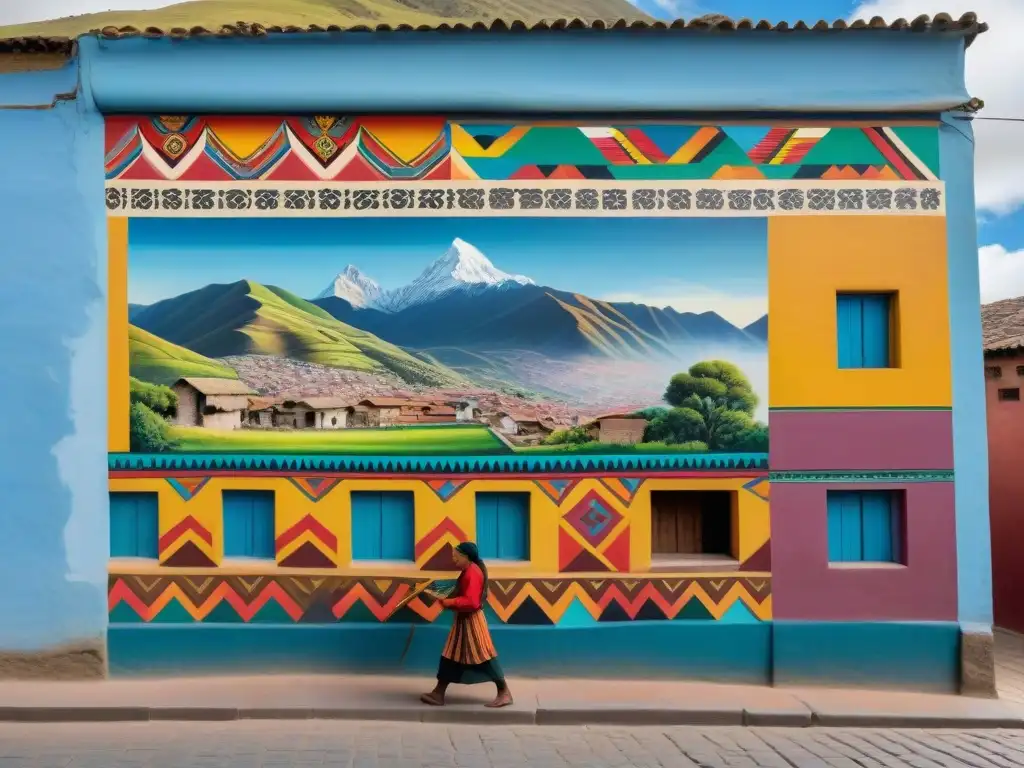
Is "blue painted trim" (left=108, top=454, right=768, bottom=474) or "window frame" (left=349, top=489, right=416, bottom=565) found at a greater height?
"blue painted trim" (left=108, top=454, right=768, bottom=474)

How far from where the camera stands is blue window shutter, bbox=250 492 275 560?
7559 mm

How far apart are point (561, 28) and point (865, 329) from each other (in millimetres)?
3993

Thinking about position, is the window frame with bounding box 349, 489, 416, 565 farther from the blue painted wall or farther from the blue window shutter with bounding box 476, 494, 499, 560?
the blue painted wall

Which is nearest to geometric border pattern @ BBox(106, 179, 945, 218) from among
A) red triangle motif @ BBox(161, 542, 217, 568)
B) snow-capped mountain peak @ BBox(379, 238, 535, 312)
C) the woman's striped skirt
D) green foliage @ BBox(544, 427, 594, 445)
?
snow-capped mountain peak @ BBox(379, 238, 535, 312)

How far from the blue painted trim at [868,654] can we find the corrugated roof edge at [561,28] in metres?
5.45

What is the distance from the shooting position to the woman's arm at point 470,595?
21.2 feet

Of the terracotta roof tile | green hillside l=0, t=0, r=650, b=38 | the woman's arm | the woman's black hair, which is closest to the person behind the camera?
the woman's arm

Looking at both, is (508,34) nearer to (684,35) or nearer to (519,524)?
(684,35)

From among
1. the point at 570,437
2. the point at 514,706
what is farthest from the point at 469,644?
the point at 570,437

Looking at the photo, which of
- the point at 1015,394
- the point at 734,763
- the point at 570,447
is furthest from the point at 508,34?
the point at 1015,394

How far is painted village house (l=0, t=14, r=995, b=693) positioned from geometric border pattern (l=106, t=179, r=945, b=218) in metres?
0.03

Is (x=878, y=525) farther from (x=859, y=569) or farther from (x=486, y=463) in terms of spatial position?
(x=486, y=463)

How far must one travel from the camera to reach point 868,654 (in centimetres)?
732

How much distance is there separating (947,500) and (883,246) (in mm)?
2421
